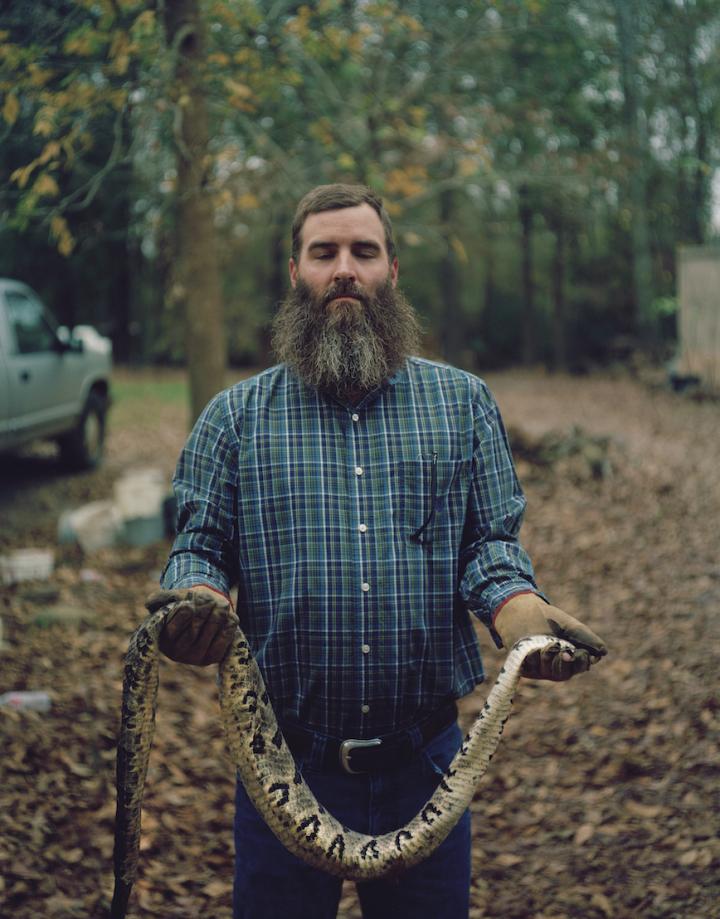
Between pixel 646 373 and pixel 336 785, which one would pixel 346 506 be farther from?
pixel 646 373

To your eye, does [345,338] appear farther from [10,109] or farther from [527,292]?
[527,292]

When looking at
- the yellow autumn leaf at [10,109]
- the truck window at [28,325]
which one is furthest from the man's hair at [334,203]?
the truck window at [28,325]

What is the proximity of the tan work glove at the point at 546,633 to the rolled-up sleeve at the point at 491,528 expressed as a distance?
50 millimetres

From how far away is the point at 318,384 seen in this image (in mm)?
2375

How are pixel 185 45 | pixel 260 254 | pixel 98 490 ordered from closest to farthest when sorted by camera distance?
pixel 185 45, pixel 98 490, pixel 260 254

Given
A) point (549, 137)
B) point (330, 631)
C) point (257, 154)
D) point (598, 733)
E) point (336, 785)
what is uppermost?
point (549, 137)

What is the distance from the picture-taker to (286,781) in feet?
7.23

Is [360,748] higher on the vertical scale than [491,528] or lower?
lower

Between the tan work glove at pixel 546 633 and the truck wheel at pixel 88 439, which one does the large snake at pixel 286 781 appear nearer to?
the tan work glove at pixel 546 633

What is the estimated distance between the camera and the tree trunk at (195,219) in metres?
6.11

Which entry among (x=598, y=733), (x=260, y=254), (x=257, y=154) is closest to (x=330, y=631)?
(x=598, y=733)

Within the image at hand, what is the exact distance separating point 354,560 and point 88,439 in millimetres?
9431

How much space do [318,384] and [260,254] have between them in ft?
83.8

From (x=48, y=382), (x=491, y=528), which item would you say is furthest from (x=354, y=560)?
(x=48, y=382)
